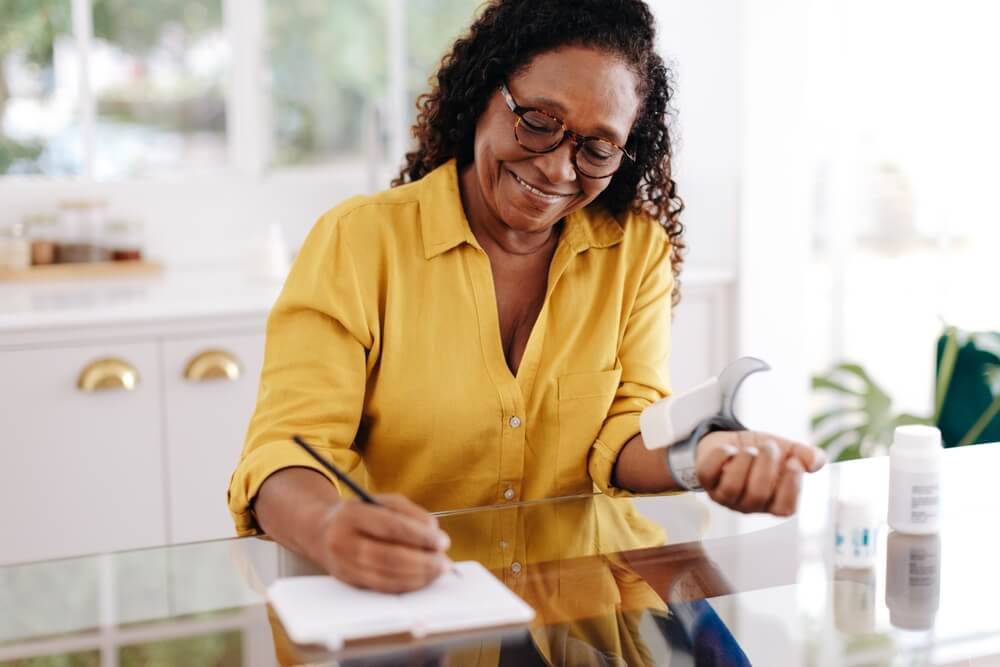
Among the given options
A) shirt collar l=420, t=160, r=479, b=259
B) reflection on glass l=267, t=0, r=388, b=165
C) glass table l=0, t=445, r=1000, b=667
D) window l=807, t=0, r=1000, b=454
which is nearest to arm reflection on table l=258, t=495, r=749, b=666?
glass table l=0, t=445, r=1000, b=667

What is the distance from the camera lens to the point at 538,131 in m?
1.44

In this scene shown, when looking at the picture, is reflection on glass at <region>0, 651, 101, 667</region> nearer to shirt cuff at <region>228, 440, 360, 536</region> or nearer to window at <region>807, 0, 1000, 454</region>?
shirt cuff at <region>228, 440, 360, 536</region>

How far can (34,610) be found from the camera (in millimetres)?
1073

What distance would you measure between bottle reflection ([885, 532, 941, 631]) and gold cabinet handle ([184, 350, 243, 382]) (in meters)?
1.63

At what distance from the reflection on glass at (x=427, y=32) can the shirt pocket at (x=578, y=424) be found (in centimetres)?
189

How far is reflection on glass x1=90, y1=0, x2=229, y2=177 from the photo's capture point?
10.0 ft

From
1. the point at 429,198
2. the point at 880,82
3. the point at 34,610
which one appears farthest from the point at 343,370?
the point at 880,82

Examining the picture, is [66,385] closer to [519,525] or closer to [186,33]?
[186,33]


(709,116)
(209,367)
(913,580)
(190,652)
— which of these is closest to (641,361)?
(913,580)

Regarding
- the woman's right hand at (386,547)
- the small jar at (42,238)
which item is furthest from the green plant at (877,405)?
the small jar at (42,238)

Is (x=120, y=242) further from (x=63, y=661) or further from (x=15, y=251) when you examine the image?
(x=63, y=661)

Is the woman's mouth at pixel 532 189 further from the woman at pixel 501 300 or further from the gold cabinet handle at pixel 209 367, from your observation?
the gold cabinet handle at pixel 209 367

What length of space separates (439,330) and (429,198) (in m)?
0.19

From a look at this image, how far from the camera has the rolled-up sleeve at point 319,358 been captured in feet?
4.66
